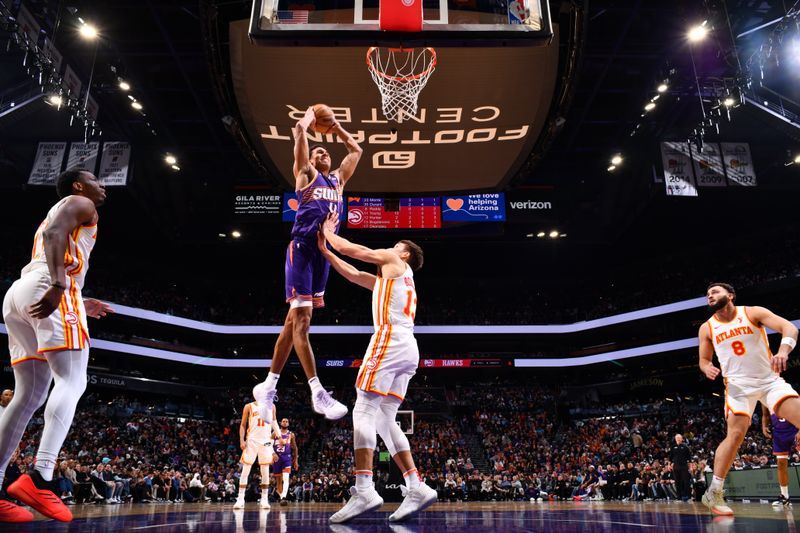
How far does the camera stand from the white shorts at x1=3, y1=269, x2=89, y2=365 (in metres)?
3.69

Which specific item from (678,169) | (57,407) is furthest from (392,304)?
(678,169)

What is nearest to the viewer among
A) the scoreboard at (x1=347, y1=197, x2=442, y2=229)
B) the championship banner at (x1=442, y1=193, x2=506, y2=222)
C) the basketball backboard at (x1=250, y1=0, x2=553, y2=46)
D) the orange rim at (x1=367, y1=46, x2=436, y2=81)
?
the basketball backboard at (x1=250, y1=0, x2=553, y2=46)

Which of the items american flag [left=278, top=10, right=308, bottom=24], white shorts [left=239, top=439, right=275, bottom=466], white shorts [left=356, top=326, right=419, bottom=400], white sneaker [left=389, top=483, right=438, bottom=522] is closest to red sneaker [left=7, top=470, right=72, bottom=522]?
white shorts [left=356, top=326, right=419, bottom=400]

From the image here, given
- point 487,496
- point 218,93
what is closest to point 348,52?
point 218,93

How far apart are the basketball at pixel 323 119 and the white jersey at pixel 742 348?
4.76 metres

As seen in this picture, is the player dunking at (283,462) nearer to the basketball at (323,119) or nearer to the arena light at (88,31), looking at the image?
the basketball at (323,119)

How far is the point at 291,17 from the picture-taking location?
7230 mm

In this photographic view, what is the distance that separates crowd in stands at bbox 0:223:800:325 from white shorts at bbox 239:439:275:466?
73.9 feet

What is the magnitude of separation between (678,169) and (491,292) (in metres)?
19.2

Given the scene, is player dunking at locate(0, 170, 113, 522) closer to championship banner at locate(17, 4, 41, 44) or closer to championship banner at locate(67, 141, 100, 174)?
championship banner at locate(17, 4, 41, 44)

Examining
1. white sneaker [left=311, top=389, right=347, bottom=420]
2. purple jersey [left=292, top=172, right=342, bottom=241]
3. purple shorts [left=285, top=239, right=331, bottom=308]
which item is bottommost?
white sneaker [left=311, top=389, right=347, bottom=420]

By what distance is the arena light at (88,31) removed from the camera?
15.6 metres

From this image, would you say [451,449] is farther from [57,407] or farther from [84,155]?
[57,407]

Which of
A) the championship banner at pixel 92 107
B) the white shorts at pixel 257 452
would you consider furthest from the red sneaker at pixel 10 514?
the championship banner at pixel 92 107
